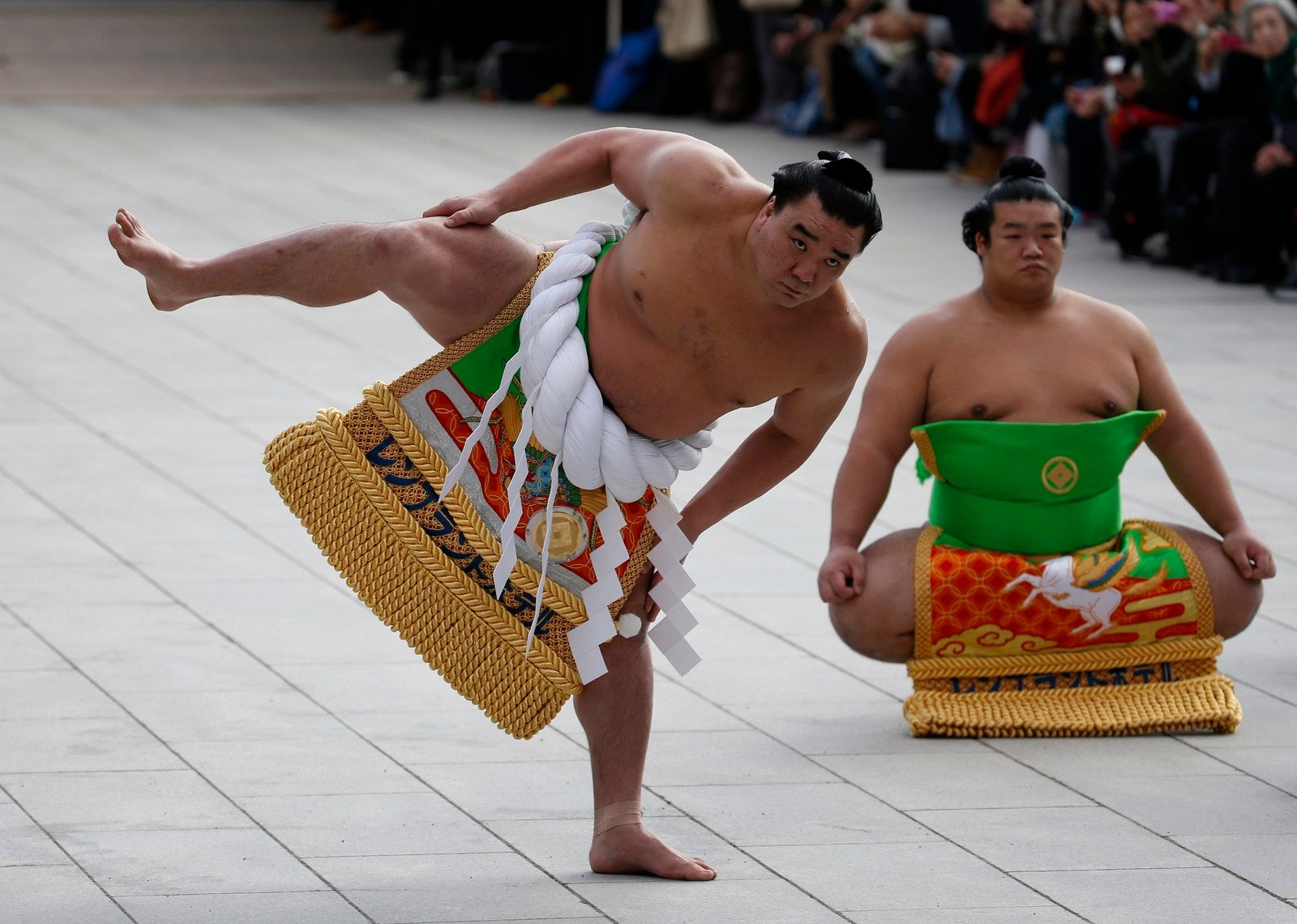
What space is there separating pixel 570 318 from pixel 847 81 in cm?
908

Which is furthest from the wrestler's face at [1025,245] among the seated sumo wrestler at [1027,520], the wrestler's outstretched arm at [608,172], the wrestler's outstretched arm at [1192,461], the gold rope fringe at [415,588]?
the gold rope fringe at [415,588]

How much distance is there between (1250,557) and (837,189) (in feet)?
5.08

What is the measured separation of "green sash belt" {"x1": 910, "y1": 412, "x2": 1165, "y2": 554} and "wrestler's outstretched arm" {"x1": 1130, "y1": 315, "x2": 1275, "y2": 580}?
54mm

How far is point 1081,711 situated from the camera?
3867 mm

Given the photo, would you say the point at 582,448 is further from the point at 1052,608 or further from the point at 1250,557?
the point at 1250,557

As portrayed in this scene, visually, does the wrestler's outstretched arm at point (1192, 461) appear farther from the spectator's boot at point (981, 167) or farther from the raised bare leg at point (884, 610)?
the spectator's boot at point (981, 167)

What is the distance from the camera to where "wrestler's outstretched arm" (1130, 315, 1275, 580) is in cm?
393

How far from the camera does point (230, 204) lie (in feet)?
31.8

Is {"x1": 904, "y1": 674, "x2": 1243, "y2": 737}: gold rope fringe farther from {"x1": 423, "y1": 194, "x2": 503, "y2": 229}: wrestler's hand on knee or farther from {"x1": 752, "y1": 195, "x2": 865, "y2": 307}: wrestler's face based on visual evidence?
{"x1": 423, "y1": 194, "x2": 503, "y2": 229}: wrestler's hand on knee

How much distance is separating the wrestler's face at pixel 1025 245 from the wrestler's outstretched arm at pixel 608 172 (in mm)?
915

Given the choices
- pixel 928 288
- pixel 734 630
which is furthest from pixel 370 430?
pixel 928 288

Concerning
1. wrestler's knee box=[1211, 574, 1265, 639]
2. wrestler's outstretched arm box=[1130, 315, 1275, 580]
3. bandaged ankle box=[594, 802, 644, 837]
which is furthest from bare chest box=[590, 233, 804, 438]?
wrestler's knee box=[1211, 574, 1265, 639]

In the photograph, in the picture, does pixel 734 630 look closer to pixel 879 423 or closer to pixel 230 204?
pixel 879 423

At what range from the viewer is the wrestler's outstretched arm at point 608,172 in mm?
3002
